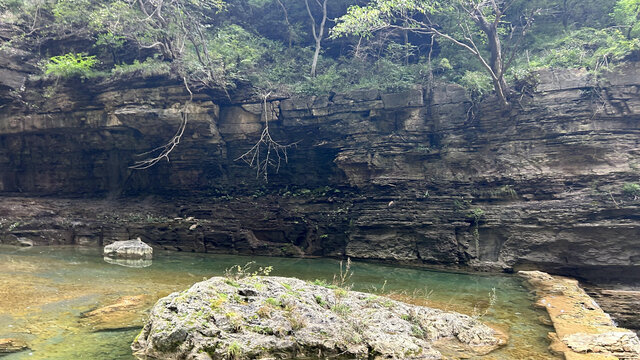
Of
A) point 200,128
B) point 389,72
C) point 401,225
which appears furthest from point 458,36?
point 200,128

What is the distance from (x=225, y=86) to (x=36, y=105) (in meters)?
9.10

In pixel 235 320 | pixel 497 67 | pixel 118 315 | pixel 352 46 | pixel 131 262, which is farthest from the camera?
pixel 352 46

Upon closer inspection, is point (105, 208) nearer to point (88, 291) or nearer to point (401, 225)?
point (88, 291)

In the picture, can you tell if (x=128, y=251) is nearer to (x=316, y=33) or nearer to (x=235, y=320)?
(x=235, y=320)

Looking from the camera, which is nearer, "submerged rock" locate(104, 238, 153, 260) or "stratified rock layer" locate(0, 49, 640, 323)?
"submerged rock" locate(104, 238, 153, 260)

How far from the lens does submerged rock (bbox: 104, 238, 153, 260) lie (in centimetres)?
1236

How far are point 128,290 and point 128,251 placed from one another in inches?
237

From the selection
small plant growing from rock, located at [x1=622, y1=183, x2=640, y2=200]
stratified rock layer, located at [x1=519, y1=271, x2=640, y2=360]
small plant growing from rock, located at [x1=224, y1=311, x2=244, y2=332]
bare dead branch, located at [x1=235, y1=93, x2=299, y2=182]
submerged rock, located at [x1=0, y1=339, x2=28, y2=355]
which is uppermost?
bare dead branch, located at [x1=235, y1=93, x2=299, y2=182]

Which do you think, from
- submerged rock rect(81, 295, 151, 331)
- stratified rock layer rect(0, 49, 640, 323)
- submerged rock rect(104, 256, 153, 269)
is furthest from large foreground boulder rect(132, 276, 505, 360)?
stratified rock layer rect(0, 49, 640, 323)

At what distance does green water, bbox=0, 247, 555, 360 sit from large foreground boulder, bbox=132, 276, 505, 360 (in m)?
0.50

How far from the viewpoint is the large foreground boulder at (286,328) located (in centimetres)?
379

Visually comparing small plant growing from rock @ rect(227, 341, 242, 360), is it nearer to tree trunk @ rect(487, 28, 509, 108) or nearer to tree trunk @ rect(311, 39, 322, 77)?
tree trunk @ rect(487, 28, 509, 108)

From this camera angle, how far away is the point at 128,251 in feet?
41.1

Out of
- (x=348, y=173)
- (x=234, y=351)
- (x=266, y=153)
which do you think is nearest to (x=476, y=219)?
(x=348, y=173)
